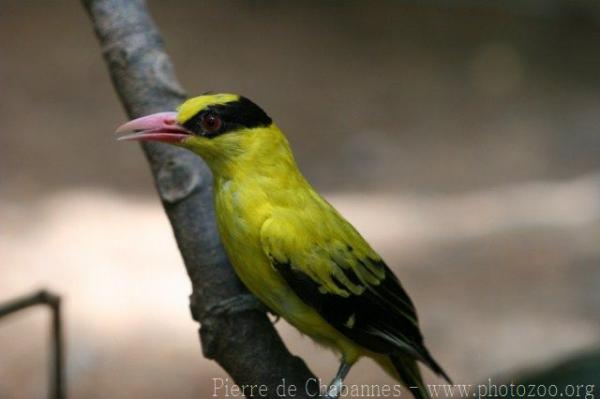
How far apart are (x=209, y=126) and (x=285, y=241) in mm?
395

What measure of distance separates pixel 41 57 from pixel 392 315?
24.3 feet

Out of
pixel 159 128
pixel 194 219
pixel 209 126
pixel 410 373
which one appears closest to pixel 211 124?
pixel 209 126

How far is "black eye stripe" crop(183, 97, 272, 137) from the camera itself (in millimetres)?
2746

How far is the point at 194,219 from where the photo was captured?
2912 mm

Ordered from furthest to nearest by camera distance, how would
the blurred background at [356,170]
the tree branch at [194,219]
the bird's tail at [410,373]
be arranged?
1. the blurred background at [356,170]
2. the bird's tail at [410,373]
3. the tree branch at [194,219]

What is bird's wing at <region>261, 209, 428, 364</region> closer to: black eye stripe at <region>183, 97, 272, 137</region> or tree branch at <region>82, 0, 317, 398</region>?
tree branch at <region>82, 0, 317, 398</region>

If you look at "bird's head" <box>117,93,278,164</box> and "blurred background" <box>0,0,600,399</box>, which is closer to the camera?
"bird's head" <box>117,93,278,164</box>

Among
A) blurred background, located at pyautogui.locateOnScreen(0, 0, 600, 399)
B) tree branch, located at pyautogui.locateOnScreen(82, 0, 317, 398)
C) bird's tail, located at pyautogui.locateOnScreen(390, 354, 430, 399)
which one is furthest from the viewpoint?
blurred background, located at pyautogui.locateOnScreen(0, 0, 600, 399)

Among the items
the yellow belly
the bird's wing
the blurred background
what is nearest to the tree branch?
the yellow belly

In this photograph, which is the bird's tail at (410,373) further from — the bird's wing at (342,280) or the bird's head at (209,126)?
the bird's head at (209,126)

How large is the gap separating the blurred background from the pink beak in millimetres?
2268

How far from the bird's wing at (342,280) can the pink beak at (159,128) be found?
0.35m

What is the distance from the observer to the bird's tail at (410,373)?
3006mm


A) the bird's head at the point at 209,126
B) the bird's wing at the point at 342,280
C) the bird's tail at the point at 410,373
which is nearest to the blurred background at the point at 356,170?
the bird's tail at the point at 410,373
